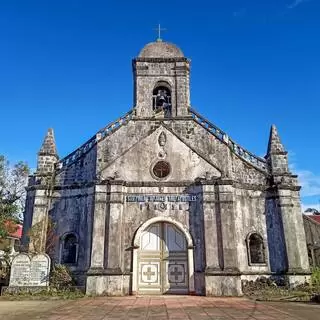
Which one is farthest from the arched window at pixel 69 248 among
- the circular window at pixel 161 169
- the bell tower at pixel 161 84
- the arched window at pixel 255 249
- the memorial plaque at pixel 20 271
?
the arched window at pixel 255 249

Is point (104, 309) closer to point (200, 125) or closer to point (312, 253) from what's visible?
point (200, 125)

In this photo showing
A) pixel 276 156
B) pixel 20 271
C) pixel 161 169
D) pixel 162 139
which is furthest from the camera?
pixel 276 156

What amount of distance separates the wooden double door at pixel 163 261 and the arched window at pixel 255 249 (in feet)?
10.4

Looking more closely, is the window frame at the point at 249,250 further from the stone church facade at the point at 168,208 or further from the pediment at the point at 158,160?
the pediment at the point at 158,160

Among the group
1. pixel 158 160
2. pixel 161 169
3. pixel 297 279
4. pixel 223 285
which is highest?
pixel 158 160

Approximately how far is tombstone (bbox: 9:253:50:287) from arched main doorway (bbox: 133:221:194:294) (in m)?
3.81

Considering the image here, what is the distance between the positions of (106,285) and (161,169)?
19.3 ft

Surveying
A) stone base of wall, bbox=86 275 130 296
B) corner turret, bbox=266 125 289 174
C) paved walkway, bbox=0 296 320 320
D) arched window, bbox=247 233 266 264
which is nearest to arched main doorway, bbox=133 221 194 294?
stone base of wall, bbox=86 275 130 296

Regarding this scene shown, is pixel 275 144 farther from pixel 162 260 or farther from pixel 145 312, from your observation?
pixel 145 312

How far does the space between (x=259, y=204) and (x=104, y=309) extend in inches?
382

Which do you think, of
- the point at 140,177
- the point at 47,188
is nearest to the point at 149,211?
the point at 140,177

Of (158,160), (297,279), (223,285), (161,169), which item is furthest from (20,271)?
(297,279)

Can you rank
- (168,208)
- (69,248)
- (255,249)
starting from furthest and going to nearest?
(255,249), (69,248), (168,208)

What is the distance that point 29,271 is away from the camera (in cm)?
1428
